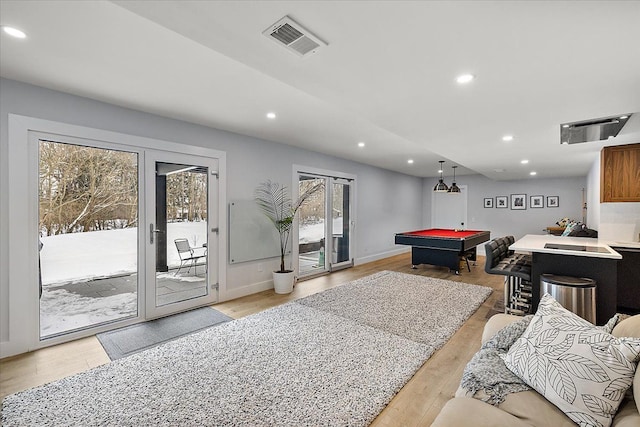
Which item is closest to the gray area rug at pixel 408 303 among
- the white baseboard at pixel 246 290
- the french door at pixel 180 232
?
the white baseboard at pixel 246 290

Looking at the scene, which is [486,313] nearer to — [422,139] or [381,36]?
[422,139]

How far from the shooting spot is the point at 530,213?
8406 mm

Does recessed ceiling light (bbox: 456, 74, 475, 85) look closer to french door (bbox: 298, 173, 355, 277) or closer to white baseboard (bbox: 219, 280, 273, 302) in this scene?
french door (bbox: 298, 173, 355, 277)

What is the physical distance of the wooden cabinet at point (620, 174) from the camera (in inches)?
162

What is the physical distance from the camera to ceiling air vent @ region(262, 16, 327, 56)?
1514 millimetres

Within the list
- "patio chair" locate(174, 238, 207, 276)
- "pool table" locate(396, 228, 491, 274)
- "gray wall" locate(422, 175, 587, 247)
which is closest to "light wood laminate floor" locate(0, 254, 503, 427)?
"patio chair" locate(174, 238, 207, 276)

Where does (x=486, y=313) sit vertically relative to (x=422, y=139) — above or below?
below

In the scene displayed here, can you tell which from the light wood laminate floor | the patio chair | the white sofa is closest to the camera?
the white sofa

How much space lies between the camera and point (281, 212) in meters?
5.14

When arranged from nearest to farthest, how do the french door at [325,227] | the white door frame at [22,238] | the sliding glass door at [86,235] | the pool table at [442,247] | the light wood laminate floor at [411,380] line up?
the light wood laminate floor at [411,380] < the white door frame at [22,238] < the sliding glass door at [86,235] < the pool table at [442,247] < the french door at [325,227]

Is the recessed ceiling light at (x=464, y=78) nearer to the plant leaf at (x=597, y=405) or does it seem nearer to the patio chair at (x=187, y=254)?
the plant leaf at (x=597, y=405)

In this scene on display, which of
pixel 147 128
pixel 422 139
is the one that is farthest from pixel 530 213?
pixel 147 128

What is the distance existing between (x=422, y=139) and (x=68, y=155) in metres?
4.07

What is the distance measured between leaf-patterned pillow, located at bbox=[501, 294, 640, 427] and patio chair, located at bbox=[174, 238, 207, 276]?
3805 millimetres
